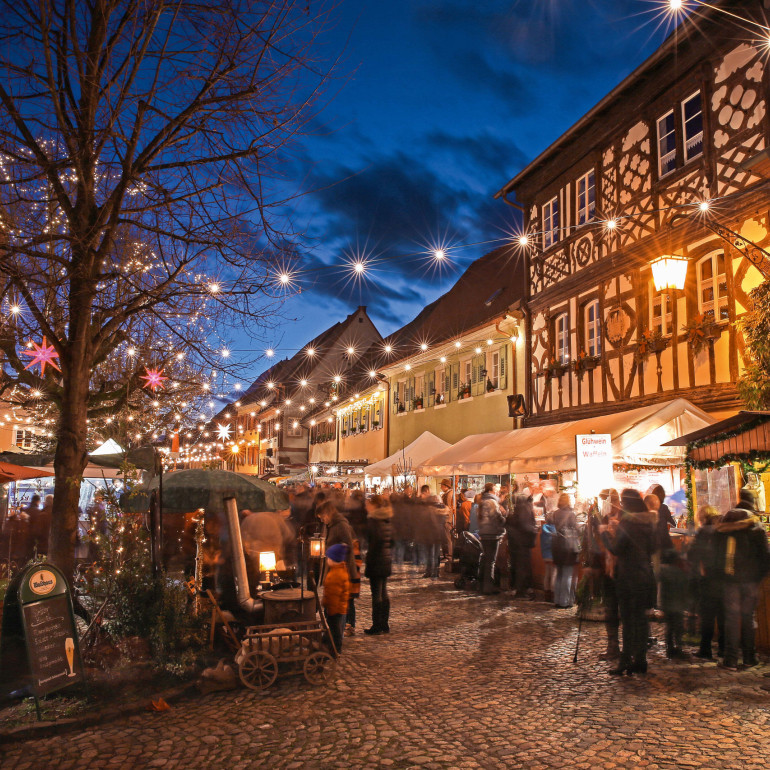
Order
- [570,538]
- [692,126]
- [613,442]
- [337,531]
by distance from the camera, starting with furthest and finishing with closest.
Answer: [692,126], [613,442], [570,538], [337,531]

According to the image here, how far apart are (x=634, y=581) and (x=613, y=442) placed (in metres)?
5.33

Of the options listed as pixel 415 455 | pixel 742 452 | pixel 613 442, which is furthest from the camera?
pixel 415 455

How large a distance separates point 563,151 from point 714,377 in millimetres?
8117

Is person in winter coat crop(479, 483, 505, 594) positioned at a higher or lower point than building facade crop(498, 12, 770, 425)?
lower

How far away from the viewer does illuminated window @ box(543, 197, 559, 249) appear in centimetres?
1844

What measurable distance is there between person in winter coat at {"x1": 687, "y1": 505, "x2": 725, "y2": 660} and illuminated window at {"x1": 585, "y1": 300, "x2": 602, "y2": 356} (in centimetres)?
864

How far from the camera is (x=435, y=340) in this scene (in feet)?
86.8

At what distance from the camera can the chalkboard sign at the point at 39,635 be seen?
5871mm

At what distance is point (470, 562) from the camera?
13.1 m

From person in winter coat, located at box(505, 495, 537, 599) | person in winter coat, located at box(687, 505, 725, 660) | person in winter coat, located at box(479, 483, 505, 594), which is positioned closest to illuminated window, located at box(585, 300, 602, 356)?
person in winter coat, located at box(479, 483, 505, 594)

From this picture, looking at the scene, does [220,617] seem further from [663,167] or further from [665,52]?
[665,52]

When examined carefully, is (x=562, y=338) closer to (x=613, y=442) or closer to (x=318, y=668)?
(x=613, y=442)

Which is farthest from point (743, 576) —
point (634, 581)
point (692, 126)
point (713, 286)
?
point (692, 126)

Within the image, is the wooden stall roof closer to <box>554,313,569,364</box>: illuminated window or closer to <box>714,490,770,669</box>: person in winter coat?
<box>714,490,770,669</box>: person in winter coat
